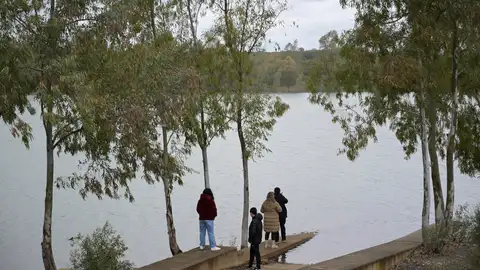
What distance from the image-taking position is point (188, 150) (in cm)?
1880

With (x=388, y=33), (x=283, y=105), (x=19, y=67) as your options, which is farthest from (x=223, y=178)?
(x=19, y=67)

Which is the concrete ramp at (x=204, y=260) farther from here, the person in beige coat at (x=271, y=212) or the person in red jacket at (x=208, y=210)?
the person in beige coat at (x=271, y=212)

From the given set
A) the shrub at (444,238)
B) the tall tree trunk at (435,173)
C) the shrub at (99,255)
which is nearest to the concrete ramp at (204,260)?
the shrub at (99,255)

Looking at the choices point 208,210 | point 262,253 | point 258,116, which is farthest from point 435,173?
point 258,116

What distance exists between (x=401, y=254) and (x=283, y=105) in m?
7.35

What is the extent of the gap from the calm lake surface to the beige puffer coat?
2.22 metres

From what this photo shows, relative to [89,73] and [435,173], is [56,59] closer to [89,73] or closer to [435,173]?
[89,73]

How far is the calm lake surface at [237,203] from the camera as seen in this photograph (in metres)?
26.8

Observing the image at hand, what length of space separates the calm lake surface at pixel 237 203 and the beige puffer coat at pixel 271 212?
2221 millimetres

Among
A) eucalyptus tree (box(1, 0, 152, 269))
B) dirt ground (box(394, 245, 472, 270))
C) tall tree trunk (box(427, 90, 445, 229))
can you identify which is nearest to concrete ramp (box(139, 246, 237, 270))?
eucalyptus tree (box(1, 0, 152, 269))

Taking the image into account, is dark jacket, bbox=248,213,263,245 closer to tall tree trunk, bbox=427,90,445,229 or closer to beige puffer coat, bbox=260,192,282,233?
beige puffer coat, bbox=260,192,282,233

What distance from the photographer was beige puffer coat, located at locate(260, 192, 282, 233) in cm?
1578

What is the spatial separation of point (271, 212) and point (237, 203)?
1993 cm

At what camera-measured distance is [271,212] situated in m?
15.9
